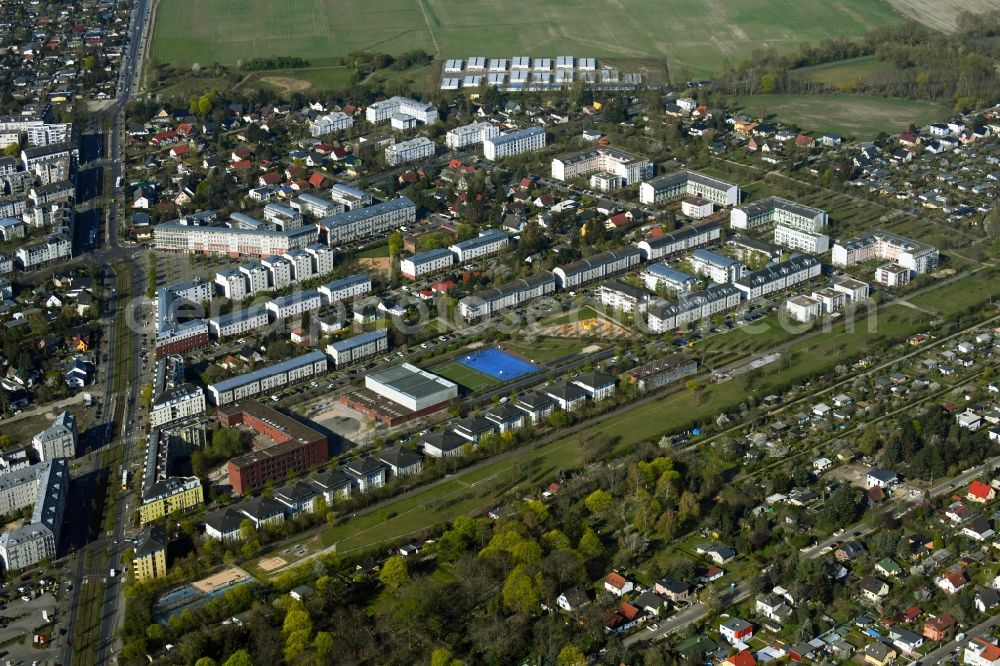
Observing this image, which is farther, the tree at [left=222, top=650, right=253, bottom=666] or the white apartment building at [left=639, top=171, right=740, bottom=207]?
the white apartment building at [left=639, top=171, right=740, bottom=207]

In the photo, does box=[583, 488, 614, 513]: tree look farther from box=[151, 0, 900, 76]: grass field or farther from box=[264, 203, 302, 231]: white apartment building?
box=[151, 0, 900, 76]: grass field

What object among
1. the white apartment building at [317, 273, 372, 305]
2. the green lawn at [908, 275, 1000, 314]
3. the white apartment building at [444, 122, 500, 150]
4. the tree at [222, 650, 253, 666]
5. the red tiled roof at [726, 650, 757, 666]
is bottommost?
the green lawn at [908, 275, 1000, 314]

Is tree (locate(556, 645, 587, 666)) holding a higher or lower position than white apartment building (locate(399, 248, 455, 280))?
lower

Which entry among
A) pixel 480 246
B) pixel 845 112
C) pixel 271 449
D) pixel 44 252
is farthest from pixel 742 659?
pixel 845 112

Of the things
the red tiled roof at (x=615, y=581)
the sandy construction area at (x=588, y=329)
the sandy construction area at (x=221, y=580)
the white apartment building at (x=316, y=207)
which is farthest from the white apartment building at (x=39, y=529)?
the white apartment building at (x=316, y=207)

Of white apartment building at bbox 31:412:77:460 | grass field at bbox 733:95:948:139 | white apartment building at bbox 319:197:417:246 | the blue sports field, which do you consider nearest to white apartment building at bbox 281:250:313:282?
white apartment building at bbox 319:197:417:246

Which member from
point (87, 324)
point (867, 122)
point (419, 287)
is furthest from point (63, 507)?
point (867, 122)

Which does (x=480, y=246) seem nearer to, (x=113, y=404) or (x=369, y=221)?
(x=369, y=221)
